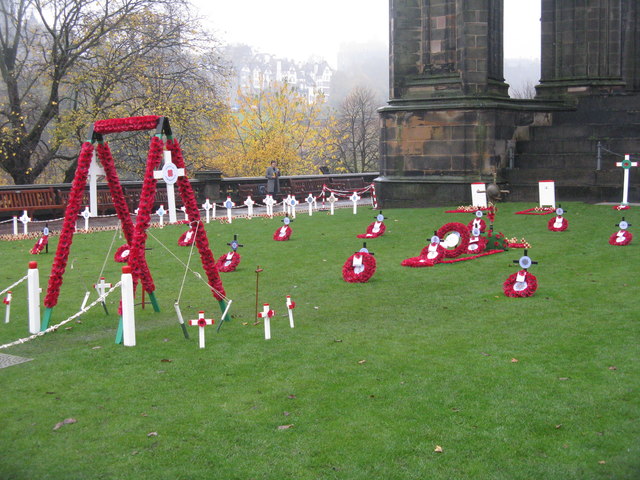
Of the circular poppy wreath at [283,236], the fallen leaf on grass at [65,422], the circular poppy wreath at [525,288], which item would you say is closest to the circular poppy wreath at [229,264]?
the circular poppy wreath at [283,236]

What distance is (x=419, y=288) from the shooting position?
13.7 metres

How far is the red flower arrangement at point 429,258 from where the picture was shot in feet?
51.7

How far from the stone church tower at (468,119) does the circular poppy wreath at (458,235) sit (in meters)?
9.35

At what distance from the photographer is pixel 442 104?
86.2 ft

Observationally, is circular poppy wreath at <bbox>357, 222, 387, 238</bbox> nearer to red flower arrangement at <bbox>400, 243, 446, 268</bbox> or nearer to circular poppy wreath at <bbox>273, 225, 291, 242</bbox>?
circular poppy wreath at <bbox>273, 225, 291, 242</bbox>

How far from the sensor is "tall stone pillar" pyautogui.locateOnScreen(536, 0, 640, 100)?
2966 centimetres

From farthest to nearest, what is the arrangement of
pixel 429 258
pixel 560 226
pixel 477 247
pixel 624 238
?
pixel 560 226, pixel 624 238, pixel 477 247, pixel 429 258

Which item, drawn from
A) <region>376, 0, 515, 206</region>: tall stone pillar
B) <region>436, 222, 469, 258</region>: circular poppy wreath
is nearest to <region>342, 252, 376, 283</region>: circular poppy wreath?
<region>436, 222, 469, 258</region>: circular poppy wreath

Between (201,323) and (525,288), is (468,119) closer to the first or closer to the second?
(525,288)

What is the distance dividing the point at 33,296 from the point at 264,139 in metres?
41.3

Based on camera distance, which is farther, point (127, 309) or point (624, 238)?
point (624, 238)

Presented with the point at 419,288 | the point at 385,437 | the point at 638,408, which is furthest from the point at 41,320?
the point at 638,408

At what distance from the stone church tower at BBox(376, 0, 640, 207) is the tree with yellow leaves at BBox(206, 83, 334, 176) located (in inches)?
898

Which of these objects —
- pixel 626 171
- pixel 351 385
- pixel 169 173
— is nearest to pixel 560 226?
pixel 626 171
